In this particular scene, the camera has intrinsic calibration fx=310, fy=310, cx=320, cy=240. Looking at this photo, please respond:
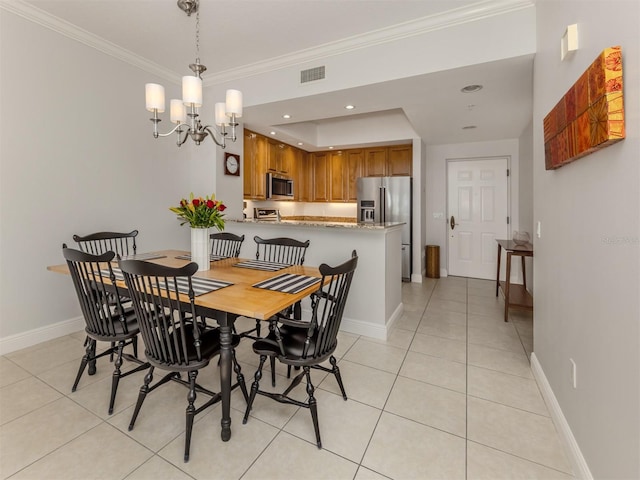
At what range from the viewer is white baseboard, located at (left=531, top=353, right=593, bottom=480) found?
139 centimetres

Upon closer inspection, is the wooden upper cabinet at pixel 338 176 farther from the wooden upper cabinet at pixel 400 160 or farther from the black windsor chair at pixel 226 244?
the black windsor chair at pixel 226 244

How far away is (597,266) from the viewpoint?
1285mm

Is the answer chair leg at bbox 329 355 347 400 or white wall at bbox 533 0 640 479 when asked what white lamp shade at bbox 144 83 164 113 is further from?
white wall at bbox 533 0 640 479

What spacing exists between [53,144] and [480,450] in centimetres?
399

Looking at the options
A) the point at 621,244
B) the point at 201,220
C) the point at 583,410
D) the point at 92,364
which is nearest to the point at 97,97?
the point at 201,220

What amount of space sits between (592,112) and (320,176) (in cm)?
536

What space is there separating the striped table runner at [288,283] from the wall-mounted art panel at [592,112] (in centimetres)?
149

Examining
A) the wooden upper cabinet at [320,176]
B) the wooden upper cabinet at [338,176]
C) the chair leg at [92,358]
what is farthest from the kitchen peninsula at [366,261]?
the wooden upper cabinet at [320,176]

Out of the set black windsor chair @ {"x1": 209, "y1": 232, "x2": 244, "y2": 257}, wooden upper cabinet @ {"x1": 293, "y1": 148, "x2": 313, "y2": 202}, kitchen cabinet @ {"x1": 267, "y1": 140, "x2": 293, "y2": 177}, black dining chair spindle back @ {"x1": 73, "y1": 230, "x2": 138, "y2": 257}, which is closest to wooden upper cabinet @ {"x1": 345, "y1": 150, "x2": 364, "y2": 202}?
wooden upper cabinet @ {"x1": 293, "y1": 148, "x2": 313, "y2": 202}

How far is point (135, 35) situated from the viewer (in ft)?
9.80

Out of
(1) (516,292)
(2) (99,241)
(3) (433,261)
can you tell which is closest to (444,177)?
(3) (433,261)

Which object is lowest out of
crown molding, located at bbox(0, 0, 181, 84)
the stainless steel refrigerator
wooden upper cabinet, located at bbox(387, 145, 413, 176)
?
the stainless steel refrigerator

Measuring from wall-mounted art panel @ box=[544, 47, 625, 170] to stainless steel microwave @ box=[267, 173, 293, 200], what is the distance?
402 centimetres

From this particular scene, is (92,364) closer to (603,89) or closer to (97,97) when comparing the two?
(97,97)
